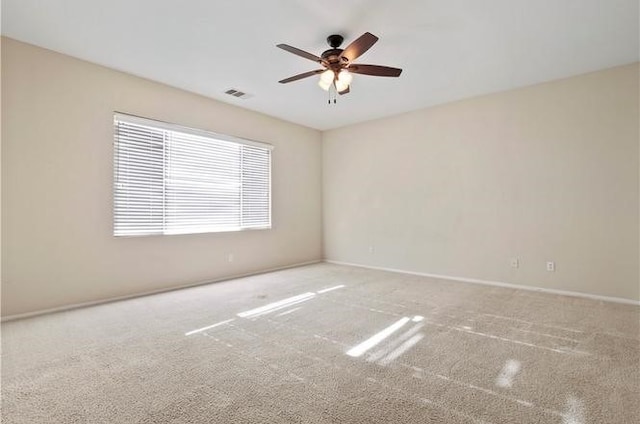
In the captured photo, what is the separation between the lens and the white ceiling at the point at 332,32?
2570 millimetres

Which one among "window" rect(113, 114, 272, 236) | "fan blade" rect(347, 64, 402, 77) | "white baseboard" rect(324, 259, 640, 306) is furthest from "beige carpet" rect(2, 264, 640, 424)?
"fan blade" rect(347, 64, 402, 77)

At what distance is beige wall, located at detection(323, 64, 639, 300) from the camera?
363cm

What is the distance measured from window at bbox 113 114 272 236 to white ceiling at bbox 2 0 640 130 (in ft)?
2.44

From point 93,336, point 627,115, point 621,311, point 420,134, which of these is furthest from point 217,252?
point 627,115

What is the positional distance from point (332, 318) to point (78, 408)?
6.52 ft

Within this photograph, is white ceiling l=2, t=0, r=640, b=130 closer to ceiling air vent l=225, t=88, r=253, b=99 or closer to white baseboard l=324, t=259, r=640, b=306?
ceiling air vent l=225, t=88, r=253, b=99

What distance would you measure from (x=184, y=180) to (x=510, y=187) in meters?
4.55

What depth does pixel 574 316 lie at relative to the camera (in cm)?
311

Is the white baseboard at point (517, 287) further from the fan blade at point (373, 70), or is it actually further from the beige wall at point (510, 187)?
the fan blade at point (373, 70)

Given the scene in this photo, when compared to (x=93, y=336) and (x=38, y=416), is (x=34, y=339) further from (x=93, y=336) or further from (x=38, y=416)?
(x=38, y=416)

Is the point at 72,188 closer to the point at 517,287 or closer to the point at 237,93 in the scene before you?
the point at 237,93

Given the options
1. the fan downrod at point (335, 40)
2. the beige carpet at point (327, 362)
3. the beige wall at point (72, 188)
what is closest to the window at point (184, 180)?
the beige wall at point (72, 188)

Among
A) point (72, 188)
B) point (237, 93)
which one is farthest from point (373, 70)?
point (72, 188)

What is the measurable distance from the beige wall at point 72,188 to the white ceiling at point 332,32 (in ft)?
0.91
